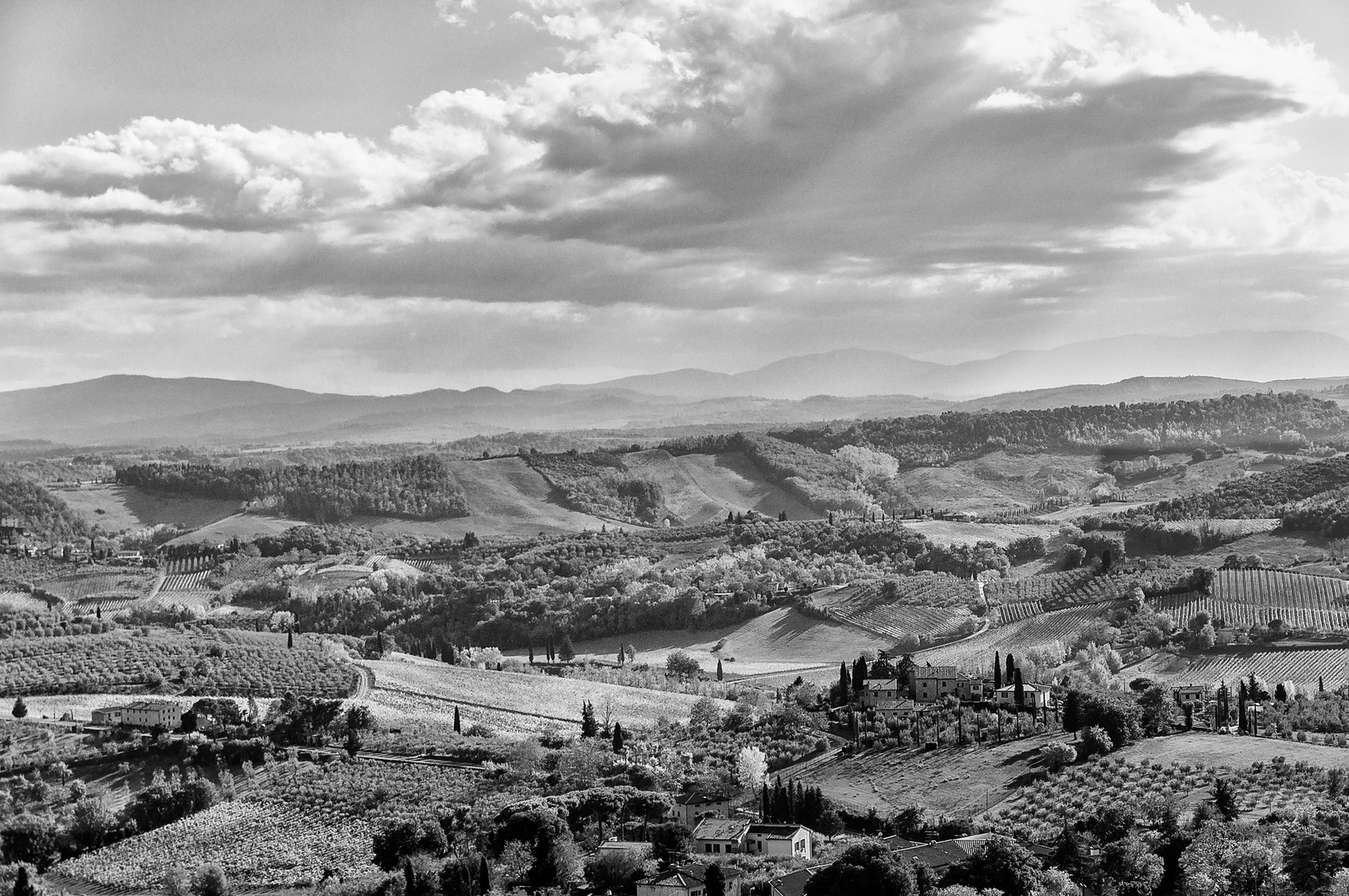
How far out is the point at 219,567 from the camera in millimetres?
155625

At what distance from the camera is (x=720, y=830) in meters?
57.5

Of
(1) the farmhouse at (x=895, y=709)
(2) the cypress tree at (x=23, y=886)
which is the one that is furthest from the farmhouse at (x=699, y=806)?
(2) the cypress tree at (x=23, y=886)

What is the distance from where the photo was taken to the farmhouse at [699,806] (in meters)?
61.1

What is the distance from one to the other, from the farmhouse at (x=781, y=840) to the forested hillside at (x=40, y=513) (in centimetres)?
13346

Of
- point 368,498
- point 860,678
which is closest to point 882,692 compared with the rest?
point 860,678

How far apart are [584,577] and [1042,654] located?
5315 cm

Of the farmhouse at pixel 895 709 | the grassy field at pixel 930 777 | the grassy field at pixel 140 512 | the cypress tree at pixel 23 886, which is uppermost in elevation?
the grassy field at pixel 140 512

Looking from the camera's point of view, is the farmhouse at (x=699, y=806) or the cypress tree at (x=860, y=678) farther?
the cypress tree at (x=860, y=678)

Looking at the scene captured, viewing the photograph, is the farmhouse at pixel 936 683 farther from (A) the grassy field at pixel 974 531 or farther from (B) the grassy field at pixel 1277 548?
(A) the grassy field at pixel 974 531

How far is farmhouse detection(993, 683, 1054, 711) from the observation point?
7794 centimetres

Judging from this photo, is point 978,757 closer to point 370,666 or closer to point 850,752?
point 850,752

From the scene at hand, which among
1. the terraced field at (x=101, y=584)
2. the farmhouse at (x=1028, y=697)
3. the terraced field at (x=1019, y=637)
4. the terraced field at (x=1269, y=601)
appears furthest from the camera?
the terraced field at (x=101, y=584)

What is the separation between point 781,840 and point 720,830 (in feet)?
7.58

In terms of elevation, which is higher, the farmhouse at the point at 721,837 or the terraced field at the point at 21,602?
the terraced field at the point at 21,602
